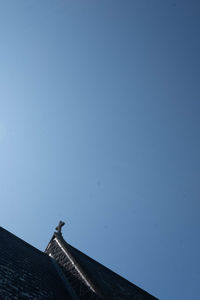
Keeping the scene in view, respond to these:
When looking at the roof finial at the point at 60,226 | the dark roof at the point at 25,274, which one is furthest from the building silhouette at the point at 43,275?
the roof finial at the point at 60,226

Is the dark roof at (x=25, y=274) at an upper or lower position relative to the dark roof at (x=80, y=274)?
lower

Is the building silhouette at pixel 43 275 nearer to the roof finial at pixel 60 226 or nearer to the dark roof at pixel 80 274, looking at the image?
the dark roof at pixel 80 274

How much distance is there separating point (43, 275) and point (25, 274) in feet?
4.48

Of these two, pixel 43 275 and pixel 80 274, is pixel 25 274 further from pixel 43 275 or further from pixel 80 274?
pixel 80 274

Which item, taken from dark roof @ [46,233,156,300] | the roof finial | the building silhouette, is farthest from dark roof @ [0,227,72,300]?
the roof finial

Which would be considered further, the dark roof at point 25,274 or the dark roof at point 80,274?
the dark roof at point 80,274

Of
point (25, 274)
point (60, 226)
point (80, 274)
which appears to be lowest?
point (25, 274)

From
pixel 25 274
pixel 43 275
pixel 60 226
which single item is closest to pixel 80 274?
pixel 43 275

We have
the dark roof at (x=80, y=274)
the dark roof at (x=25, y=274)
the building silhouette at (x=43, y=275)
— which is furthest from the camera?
the dark roof at (x=80, y=274)

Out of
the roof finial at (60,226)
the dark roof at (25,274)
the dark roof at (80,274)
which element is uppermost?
the roof finial at (60,226)

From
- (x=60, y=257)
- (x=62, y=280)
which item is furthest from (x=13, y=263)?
(x=60, y=257)

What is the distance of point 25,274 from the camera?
9.54 meters

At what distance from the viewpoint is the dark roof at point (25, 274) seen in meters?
8.20

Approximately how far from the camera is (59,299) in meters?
9.45
